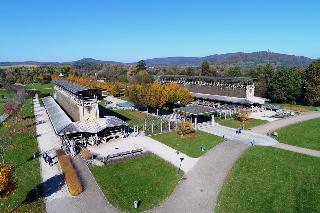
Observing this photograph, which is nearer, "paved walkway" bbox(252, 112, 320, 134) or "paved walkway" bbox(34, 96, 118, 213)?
"paved walkway" bbox(34, 96, 118, 213)

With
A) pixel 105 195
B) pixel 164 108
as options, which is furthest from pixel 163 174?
pixel 164 108

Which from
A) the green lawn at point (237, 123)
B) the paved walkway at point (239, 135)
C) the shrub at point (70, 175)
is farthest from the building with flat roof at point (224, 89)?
the shrub at point (70, 175)

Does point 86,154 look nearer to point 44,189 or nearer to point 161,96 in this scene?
point 44,189

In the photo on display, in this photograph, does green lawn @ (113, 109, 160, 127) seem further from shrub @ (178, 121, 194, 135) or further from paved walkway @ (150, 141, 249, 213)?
paved walkway @ (150, 141, 249, 213)

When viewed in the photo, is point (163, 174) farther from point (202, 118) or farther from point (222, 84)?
point (222, 84)

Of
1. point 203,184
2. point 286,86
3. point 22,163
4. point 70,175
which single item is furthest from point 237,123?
point 22,163

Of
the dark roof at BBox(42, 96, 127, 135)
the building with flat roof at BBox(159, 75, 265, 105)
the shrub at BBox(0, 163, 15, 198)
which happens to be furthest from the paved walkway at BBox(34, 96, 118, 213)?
the building with flat roof at BBox(159, 75, 265, 105)
